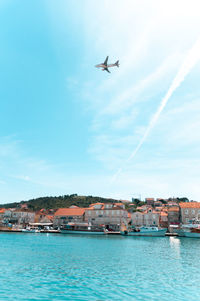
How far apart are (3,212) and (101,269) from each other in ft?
391

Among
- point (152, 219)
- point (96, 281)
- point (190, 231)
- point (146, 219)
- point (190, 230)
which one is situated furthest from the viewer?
point (146, 219)

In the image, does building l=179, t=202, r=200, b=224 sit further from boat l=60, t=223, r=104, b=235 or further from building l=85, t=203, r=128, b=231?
boat l=60, t=223, r=104, b=235

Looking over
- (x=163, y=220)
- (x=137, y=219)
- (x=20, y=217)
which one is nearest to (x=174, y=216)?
(x=163, y=220)

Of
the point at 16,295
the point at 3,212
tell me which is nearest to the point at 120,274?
the point at 16,295

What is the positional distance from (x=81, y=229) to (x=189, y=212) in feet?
152

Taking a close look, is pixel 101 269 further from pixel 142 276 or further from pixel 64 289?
pixel 64 289

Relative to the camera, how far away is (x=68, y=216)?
114 metres

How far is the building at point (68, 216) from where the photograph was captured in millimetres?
112094

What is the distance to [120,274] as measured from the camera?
25.5 meters

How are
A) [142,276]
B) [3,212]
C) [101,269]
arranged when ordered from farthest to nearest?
[3,212] → [101,269] → [142,276]

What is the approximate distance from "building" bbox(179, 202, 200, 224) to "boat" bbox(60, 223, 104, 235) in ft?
115

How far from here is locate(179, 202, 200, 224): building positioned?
103 m

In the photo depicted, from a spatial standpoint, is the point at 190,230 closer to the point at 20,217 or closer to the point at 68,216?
the point at 68,216

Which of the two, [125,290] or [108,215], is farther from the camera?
[108,215]
